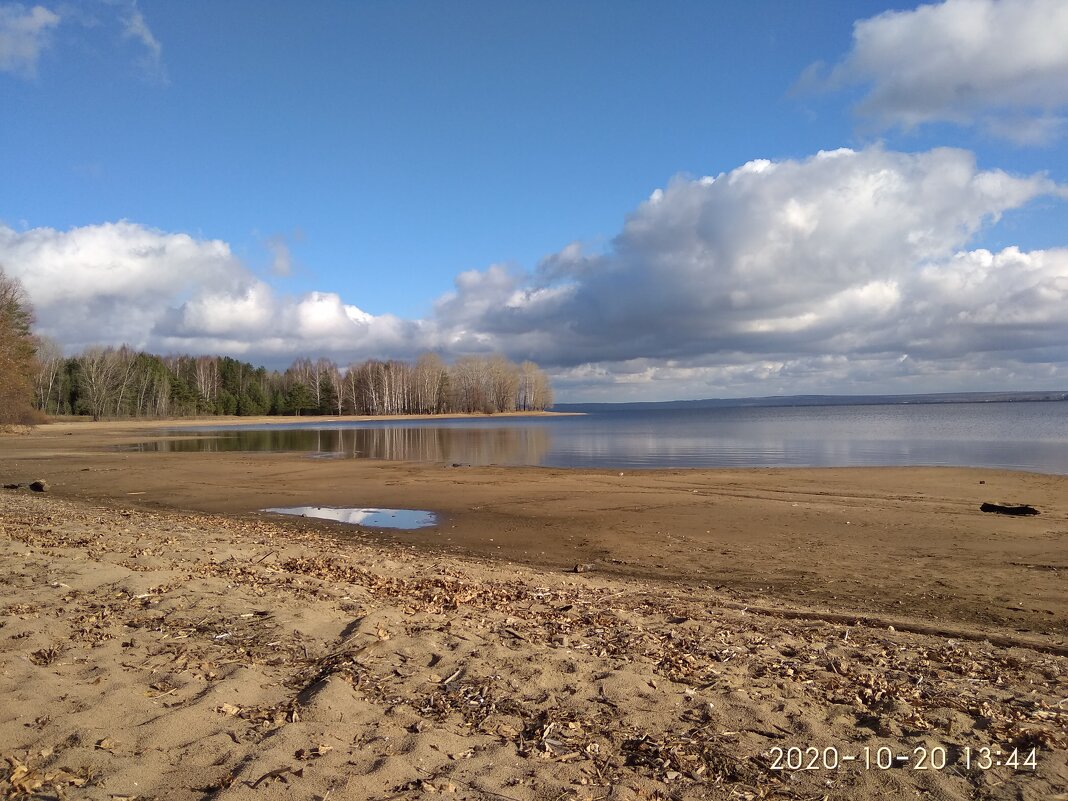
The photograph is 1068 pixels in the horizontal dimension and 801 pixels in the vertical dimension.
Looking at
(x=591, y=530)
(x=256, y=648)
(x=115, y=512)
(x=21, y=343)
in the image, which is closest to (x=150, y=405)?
(x=21, y=343)

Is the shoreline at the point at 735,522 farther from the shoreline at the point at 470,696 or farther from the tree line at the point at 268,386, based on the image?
the tree line at the point at 268,386

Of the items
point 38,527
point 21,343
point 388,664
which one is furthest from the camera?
point 21,343

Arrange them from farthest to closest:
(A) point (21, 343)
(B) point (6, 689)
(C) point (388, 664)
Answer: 1. (A) point (21, 343)
2. (C) point (388, 664)
3. (B) point (6, 689)

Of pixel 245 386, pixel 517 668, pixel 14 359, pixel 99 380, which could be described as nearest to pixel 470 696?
pixel 517 668

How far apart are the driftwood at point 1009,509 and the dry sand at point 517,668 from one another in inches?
175

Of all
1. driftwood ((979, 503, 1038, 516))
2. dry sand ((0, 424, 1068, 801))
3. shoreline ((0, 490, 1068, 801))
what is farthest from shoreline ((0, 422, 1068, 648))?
shoreline ((0, 490, 1068, 801))

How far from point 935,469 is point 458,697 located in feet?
102

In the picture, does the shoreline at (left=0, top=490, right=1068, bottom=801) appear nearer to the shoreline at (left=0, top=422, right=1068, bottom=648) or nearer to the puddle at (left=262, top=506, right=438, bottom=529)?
the shoreline at (left=0, top=422, right=1068, bottom=648)

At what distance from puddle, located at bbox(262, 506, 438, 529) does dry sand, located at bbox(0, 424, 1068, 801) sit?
3844 mm

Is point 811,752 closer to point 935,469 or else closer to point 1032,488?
point 1032,488

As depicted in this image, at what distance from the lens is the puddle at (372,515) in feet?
57.4

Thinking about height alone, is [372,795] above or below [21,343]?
below

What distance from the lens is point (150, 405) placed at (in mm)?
105688

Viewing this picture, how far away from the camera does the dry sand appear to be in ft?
12.6
